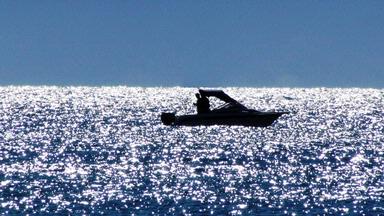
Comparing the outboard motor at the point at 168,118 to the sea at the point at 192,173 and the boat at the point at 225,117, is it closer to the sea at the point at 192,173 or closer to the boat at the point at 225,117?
the boat at the point at 225,117

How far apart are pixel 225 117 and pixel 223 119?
→ 31 centimetres

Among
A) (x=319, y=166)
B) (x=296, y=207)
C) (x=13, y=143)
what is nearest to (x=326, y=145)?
(x=319, y=166)

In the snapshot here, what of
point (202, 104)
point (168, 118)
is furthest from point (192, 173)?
point (168, 118)

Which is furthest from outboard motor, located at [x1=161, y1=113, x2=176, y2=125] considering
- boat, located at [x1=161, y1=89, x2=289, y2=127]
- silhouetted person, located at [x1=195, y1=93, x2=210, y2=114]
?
silhouetted person, located at [x1=195, y1=93, x2=210, y2=114]

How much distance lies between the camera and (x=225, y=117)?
103 meters

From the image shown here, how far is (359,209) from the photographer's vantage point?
5272 centimetres

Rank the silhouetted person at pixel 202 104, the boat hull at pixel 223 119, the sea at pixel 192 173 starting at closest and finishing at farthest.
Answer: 1. the sea at pixel 192 173
2. the boat hull at pixel 223 119
3. the silhouetted person at pixel 202 104

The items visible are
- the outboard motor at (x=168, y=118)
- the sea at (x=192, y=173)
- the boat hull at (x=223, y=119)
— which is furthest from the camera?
the outboard motor at (x=168, y=118)

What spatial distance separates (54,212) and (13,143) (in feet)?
168

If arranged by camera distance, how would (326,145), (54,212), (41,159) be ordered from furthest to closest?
(326,145), (41,159), (54,212)

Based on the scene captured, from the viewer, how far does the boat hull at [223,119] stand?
340 ft

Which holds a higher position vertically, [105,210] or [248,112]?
[248,112]

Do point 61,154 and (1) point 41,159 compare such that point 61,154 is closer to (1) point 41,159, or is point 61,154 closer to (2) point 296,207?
(1) point 41,159

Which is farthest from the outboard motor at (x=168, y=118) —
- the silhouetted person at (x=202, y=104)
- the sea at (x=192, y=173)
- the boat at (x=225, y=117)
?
the silhouetted person at (x=202, y=104)
